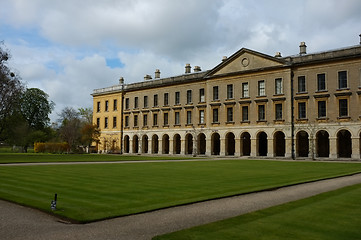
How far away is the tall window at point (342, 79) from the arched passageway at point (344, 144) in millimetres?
5543

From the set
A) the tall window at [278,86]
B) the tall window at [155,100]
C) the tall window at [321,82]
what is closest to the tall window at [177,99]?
the tall window at [155,100]

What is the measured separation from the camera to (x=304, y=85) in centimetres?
4247

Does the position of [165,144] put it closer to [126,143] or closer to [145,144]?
[145,144]

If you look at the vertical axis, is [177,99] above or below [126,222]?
Answer: above

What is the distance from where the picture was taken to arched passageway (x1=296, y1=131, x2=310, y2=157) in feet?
144

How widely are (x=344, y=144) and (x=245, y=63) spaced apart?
16.2 meters

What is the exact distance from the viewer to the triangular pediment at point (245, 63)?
4478cm

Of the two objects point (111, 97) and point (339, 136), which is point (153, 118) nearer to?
point (111, 97)

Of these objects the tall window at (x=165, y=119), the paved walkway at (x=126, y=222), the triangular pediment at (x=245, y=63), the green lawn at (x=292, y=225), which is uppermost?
the triangular pediment at (x=245, y=63)

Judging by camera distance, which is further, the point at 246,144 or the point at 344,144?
the point at 246,144

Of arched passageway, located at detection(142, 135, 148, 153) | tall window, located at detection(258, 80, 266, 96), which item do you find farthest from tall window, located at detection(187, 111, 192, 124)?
tall window, located at detection(258, 80, 266, 96)

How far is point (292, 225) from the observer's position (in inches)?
285

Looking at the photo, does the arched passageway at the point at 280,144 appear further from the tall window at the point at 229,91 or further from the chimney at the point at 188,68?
the chimney at the point at 188,68

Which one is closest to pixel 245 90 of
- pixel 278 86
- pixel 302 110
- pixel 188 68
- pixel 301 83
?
pixel 278 86
